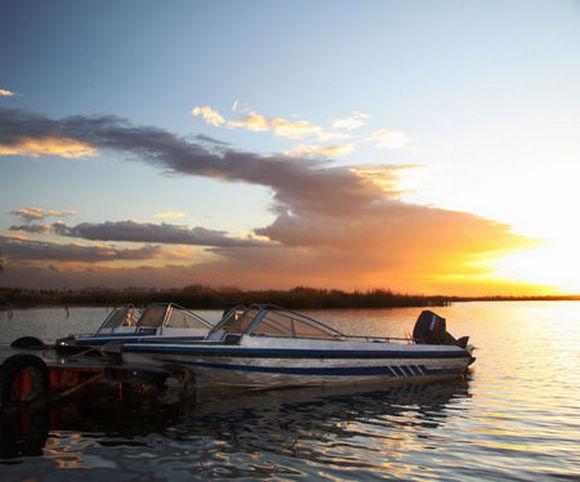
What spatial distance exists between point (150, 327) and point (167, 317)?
2.40 feet

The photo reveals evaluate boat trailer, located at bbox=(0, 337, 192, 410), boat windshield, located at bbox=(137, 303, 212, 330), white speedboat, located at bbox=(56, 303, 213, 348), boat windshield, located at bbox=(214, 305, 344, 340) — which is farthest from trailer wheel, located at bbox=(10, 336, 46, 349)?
boat windshield, located at bbox=(214, 305, 344, 340)

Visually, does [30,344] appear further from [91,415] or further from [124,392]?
[91,415]

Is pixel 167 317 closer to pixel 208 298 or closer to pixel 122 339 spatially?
pixel 122 339

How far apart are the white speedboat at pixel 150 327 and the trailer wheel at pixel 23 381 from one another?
22.8 ft

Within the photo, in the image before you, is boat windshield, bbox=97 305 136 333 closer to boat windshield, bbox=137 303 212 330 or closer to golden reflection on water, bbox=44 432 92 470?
boat windshield, bbox=137 303 212 330

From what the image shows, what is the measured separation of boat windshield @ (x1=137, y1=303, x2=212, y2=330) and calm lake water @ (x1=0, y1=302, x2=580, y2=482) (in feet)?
20.8

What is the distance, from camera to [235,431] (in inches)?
482

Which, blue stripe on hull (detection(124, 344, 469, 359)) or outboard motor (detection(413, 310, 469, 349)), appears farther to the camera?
outboard motor (detection(413, 310, 469, 349))

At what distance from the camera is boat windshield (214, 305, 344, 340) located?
55.4 ft

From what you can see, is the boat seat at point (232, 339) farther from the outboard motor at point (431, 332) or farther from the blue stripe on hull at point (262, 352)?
the outboard motor at point (431, 332)

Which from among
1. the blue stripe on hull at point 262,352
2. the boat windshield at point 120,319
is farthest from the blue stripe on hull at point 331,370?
the boat windshield at point 120,319

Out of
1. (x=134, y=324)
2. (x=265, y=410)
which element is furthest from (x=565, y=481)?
(x=134, y=324)

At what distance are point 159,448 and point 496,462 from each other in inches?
239

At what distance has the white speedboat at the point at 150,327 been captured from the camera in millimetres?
21609
